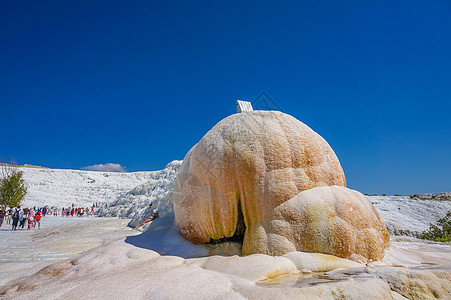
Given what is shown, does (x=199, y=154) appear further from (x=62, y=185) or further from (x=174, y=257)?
(x=62, y=185)

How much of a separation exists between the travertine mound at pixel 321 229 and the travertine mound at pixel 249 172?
0.12 metres

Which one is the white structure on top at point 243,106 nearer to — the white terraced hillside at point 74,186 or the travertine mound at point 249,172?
the travertine mound at point 249,172

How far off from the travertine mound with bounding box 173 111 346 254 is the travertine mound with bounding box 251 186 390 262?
0.40 feet

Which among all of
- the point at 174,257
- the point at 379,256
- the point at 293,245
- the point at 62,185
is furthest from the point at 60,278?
the point at 62,185

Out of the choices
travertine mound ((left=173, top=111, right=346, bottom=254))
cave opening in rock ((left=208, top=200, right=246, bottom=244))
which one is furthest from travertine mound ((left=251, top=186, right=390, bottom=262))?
cave opening in rock ((left=208, top=200, right=246, bottom=244))

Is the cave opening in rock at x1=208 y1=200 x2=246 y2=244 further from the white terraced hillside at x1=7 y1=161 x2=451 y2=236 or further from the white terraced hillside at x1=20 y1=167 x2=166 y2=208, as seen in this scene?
the white terraced hillside at x1=20 y1=167 x2=166 y2=208

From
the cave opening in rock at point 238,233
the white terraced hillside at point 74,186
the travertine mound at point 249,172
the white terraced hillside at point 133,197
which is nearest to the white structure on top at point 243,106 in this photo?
the travertine mound at point 249,172

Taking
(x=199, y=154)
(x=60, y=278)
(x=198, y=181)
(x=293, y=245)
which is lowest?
(x=60, y=278)

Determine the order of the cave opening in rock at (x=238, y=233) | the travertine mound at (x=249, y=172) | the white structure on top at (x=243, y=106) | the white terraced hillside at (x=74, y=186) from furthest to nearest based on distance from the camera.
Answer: the white terraced hillside at (x=74, y=186)
the white structure on top at (x=243, y=106)
the cave opening in rock at (x=238, y=233)
the travertine mound at (x=249, y=172)

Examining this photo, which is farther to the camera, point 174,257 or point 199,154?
point 199,154

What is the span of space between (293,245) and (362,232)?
1.02 metres

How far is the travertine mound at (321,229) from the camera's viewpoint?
2.94m

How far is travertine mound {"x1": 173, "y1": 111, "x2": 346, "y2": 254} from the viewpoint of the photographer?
3287 mm

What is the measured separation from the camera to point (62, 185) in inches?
1674
